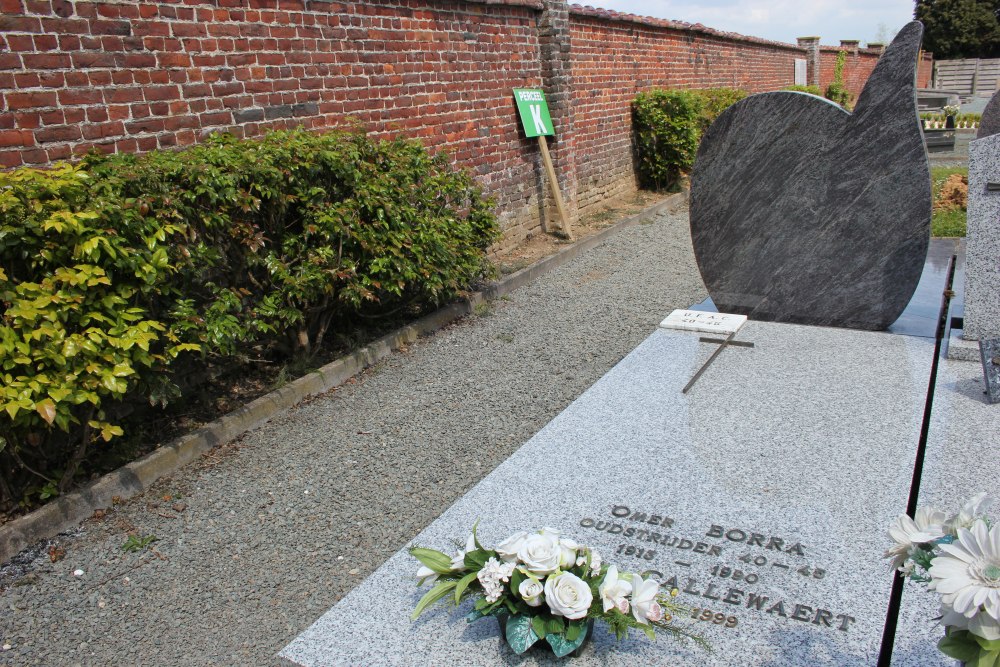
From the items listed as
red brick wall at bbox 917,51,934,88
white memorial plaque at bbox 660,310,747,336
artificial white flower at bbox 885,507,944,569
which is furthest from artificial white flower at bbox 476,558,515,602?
red brick wall at bbox 917,51,934,88

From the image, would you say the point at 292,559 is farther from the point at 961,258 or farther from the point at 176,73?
the point at 961,258

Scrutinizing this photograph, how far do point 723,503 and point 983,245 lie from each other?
234 centimetres

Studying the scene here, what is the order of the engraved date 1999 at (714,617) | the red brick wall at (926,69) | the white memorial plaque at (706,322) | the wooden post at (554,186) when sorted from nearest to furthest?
the engraved date 1999 at (714,617)
the white memorial plaque at (706,322)
the wooden post at (554,186)
the red brick wall at (926,69)

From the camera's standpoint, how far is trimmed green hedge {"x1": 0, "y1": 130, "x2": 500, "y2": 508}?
3.30m

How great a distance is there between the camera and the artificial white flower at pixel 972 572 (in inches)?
51.5

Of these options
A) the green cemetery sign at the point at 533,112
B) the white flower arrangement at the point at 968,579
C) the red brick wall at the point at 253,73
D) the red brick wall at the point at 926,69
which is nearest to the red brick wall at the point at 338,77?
the red brick wall at the point at 253,73

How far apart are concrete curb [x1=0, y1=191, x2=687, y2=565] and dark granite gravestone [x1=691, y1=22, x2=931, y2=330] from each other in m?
2.31

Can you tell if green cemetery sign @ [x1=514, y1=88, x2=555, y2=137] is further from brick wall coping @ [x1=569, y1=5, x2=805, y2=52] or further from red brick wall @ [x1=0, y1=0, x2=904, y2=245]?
brick wall coping @ [x1=569, y1=5, x2=805, y2=52]

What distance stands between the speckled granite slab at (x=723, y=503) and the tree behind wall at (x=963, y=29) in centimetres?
4626

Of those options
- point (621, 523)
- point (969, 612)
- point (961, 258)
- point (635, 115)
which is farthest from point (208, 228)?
point (635, 115)

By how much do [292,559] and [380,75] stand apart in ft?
15.3

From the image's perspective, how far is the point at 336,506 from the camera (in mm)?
3668

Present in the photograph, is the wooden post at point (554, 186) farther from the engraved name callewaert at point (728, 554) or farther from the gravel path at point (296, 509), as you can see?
the engraved name callewaert at point (728, 554)

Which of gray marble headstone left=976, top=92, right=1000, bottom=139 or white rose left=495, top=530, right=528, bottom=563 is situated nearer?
white rose left=495, top=530, right=528, bottom=563
